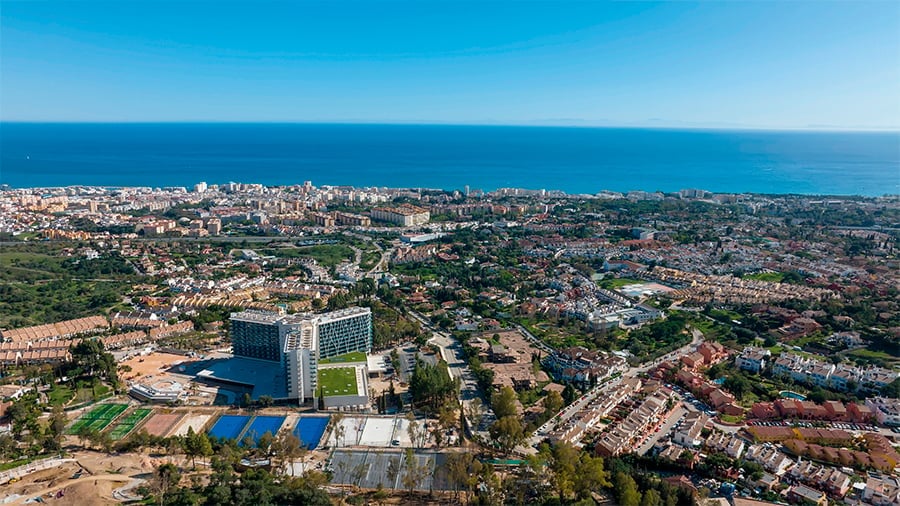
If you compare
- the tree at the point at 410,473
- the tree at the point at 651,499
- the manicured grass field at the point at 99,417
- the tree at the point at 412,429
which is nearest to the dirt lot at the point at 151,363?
the manicured grass field at the point at 99,417

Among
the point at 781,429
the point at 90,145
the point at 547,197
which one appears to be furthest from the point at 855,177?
the point at 90,145

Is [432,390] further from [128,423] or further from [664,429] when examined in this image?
[128,423]

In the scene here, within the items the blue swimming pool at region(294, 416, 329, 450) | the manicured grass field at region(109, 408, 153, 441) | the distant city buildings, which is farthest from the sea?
the manicured grass field at region(109, 408, 153, 441)

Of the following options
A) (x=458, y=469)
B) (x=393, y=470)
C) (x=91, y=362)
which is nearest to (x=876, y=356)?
(x=458, y=469)

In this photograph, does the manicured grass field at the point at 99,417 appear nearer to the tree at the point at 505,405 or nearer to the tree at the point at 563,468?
the tree at the point at 505,405

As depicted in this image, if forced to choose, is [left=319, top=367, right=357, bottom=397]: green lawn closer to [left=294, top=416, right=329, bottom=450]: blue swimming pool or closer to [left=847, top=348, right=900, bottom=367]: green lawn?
[left=294, top=416, right=329, bottom=450]: blue swimming pool
